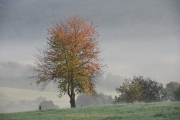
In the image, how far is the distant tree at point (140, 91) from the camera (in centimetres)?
4638

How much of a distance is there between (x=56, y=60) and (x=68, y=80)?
362 centimetres

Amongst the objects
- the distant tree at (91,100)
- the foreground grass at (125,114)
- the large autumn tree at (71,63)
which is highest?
the large autumn tree at (71,63)

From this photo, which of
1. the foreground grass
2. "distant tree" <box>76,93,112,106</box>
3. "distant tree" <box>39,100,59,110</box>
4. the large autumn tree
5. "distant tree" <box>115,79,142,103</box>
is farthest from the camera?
"distant tree" <box>76,93,112,106</box>

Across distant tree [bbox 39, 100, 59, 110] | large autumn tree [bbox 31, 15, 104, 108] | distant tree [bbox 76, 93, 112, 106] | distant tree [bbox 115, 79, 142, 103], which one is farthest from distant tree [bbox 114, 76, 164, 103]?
distant tree [bbox 76, 93, 112, 106]

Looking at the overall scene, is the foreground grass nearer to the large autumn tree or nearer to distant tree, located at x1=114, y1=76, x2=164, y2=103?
the large autumn tree

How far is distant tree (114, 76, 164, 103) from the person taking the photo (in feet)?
152

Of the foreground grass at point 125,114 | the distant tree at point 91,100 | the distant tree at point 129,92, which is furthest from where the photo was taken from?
the distant tree at point 91,100

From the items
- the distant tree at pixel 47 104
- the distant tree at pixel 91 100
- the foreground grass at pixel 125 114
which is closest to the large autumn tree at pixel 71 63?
the foreground grass at pixel 125 114

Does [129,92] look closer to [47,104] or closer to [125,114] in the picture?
[125,114]

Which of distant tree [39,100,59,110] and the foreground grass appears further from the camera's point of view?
distant tree [39,100,59,110]

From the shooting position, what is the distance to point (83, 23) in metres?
30.0

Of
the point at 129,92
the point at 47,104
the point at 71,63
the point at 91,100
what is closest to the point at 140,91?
the point at 129,92

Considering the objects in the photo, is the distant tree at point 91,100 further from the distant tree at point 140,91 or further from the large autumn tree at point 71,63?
the large autumn tree at point 71,63

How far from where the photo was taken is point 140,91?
48.9 m
